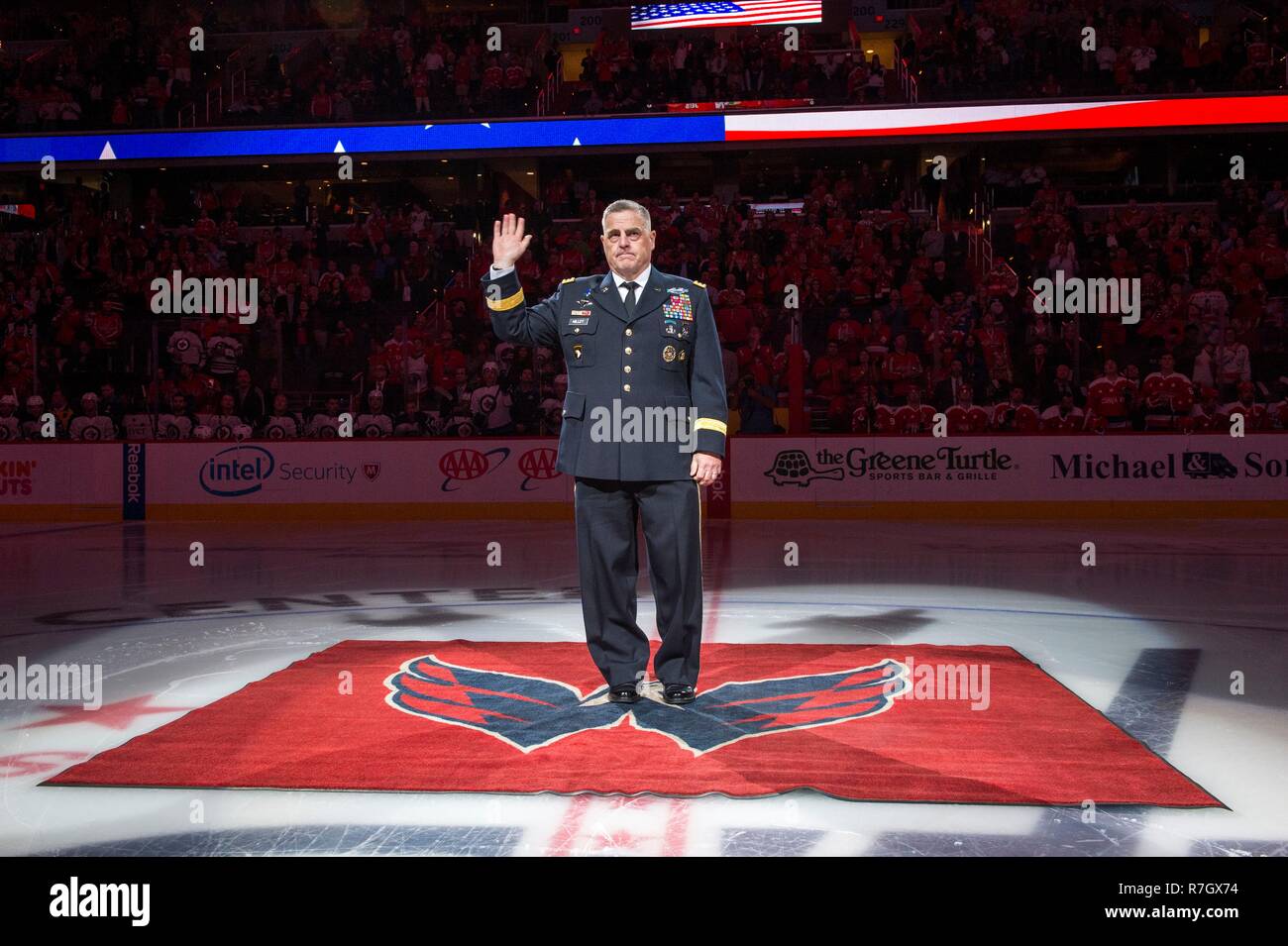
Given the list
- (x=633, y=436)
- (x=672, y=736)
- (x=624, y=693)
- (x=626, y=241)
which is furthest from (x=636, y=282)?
(x=672, y=736)

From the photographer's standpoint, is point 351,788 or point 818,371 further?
point 818,371

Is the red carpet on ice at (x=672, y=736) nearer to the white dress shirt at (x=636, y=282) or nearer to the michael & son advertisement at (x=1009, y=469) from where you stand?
the white dress shirt at (x=636, y=282)

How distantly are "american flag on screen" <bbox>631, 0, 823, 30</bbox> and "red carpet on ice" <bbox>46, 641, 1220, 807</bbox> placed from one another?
17079mm

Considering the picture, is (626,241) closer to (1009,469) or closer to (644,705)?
(644,705)

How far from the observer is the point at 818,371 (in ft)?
44.3

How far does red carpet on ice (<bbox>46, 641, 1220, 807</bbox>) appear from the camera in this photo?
3.18m

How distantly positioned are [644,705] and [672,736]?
0.44 meters

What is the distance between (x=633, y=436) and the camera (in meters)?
4.08

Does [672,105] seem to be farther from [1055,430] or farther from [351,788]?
[351,788]

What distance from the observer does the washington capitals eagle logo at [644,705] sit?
377 cm

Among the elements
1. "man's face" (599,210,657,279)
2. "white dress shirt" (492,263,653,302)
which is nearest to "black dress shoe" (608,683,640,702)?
"white dress shirt" (492,263,653,302)

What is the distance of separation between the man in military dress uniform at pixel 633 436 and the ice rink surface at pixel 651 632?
1187mm

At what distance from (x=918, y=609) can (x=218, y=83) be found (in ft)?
65.8
